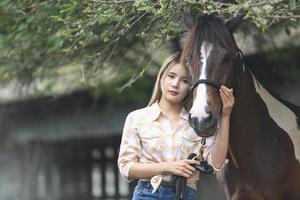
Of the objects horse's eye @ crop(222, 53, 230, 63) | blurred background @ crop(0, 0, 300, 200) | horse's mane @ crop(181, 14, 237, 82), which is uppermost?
horse's mane @ crop(181, 14, 237, 82)

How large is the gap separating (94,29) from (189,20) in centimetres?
148

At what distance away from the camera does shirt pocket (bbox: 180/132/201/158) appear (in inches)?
A: 179

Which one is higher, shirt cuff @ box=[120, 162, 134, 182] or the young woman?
the young woman

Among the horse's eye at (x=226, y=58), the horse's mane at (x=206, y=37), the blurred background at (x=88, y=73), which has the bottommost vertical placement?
the blurred background at (x=88, y=73)

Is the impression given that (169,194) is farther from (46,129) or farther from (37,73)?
(46,129)

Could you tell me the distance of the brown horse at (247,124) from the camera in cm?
461

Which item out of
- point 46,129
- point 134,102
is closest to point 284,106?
point 134,102

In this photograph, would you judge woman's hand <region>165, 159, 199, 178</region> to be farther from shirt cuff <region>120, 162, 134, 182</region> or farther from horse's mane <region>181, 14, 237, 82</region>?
horse's mane <region>181, 14, 237, 82</region>

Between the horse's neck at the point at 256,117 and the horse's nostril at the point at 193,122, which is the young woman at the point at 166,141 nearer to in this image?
the horse's nostril at the point at 193,122

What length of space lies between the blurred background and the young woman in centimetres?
49

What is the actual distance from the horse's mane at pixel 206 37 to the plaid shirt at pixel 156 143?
349 millimetres

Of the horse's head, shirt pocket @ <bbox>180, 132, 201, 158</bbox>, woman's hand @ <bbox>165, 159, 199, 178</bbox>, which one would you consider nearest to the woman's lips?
the horse's head

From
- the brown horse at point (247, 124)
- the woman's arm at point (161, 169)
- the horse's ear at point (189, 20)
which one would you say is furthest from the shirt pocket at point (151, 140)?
the horse's ear at point (189, 20)

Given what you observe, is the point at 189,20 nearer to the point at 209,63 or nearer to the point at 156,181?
the point at 209,63
